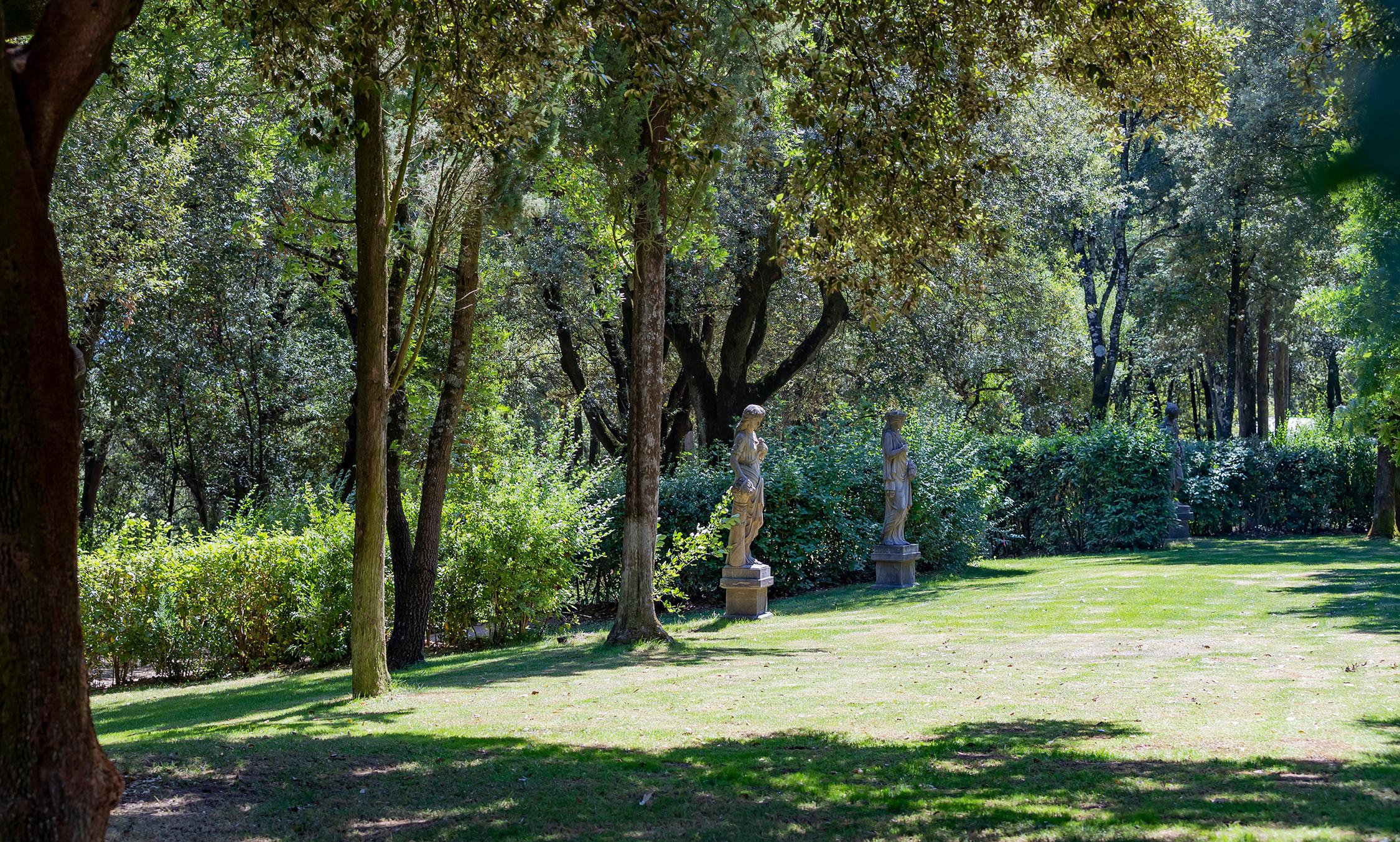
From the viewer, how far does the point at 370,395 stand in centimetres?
956

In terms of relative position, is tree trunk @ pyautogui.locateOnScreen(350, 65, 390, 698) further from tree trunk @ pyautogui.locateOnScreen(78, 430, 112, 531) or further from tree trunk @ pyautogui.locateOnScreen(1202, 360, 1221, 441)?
tree trunk @ pyautogui.locateOnScreen(1202, 360, 1221, 441)

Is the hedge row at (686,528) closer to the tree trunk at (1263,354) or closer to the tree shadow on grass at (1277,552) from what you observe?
the tree shadow on grass at (1277,552)

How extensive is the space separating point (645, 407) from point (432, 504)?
296 centimetres

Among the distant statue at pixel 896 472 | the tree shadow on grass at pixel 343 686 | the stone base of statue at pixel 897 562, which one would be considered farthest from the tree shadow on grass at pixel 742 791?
the stone base of statue at pixel 897 562

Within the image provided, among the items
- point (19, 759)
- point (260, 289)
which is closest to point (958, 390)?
point (260, 289)

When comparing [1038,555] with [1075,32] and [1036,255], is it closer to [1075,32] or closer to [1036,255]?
[1036,255]

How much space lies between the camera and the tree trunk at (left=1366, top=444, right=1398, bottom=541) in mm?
26453

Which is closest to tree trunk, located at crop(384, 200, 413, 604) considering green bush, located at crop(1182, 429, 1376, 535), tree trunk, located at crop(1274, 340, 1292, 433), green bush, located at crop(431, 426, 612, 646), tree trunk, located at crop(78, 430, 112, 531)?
green bush, located at crop(431, 426, 612, 646)

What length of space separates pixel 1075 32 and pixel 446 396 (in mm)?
7852

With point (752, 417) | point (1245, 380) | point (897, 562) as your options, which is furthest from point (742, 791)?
point (1245, 380)

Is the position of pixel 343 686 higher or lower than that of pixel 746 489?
lower

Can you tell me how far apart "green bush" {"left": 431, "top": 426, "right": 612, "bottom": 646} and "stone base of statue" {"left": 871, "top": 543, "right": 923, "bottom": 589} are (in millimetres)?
5442

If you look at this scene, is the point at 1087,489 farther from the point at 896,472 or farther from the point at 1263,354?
the point at 1263,354

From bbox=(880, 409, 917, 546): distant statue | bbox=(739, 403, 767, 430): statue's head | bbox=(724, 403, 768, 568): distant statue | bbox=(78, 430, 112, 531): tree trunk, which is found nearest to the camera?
bbox=(739, 403, 767, 430): statue's head
